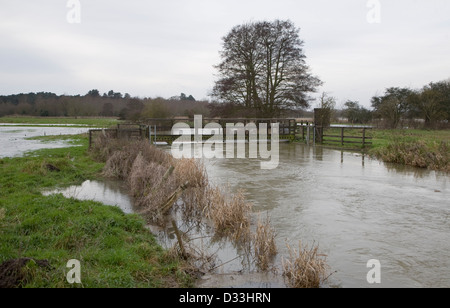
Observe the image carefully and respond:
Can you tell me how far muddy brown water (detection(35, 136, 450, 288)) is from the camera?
214 inches

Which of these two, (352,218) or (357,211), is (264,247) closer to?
(352,218)

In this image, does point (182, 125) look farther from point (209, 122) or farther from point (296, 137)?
point (296, 137)

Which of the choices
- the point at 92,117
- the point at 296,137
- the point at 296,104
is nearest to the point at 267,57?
the point at 296,104

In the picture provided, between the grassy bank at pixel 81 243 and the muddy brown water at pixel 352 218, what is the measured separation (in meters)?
0.65

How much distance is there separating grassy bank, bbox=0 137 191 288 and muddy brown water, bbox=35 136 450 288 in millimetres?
652

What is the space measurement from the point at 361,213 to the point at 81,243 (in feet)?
21.0

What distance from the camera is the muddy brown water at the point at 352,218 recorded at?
17.8 feet

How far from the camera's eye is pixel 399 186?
1177 centimetres

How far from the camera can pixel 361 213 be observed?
8.62 meters

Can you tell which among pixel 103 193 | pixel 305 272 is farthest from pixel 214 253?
pixel 103 193

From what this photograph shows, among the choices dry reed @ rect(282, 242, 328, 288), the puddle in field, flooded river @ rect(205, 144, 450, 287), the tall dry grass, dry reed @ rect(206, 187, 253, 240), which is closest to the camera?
dry reed @ rect(282, 242, 328, 288)

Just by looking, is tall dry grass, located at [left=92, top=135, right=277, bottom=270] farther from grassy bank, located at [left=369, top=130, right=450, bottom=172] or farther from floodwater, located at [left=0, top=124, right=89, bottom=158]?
grassy bank, located at [left=369, top=130, right=450, bottom=172]

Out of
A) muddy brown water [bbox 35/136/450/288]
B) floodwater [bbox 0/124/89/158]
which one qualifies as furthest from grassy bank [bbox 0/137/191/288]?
floodwater [bbox 0/124/89/158]

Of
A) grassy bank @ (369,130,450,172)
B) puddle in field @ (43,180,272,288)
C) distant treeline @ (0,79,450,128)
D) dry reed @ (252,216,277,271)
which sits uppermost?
distant treeline @ (0,79,450,128)
